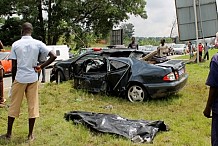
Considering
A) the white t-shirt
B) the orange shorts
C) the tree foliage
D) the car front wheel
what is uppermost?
the tree foliage

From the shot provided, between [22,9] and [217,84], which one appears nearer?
[217,84]

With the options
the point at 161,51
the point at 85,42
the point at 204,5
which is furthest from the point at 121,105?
the point at 85,42

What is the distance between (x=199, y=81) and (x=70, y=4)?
22.5 metres

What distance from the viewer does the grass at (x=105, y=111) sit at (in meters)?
5.34

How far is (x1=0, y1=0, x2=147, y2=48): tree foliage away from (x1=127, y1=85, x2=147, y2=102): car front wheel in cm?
2405

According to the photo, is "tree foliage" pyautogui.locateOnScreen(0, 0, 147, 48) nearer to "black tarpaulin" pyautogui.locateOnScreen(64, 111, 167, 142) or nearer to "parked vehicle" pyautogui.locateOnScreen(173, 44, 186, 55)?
"parked vehicle" pyautogui.locateOnScreen(173, 44, 186, 55)

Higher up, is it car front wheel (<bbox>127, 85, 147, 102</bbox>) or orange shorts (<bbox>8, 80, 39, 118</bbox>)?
orange shorts (<bbox>8, 80, 39, 118</bbox>)

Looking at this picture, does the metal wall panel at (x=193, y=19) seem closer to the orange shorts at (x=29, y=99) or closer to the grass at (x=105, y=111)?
the grass at (x=105, y=111)

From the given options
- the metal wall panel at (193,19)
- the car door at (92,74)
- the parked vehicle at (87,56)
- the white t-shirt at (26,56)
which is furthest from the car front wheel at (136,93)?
the metal wall panel at (193,19)

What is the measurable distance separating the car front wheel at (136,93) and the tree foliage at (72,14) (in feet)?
78.9

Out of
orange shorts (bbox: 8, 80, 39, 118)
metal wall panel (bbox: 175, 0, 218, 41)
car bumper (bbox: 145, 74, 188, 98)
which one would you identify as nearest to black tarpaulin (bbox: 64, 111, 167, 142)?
orange shorts (bbox: 8, 80, 39, 118)

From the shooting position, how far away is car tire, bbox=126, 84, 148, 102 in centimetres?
860

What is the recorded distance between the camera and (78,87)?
9648 mm

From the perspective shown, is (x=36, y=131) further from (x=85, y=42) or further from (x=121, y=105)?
(x=85, y=42)
